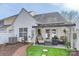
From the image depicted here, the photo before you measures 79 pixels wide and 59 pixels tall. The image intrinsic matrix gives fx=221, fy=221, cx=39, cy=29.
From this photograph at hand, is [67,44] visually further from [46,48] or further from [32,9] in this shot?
[32,9]

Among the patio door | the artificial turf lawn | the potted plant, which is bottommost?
the artificial turf lawn

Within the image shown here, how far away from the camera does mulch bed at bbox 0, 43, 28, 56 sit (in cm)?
145

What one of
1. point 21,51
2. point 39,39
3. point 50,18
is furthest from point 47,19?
point 21,51

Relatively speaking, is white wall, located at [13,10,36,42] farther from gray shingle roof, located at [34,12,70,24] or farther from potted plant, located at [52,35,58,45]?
potted plant, located at [52,35,58,45]

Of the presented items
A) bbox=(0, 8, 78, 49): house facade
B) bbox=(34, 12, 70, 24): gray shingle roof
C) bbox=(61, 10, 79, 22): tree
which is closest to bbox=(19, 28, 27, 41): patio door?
bbox=(0, 8, 78, 49): house facade

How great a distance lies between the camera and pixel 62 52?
1.46 m

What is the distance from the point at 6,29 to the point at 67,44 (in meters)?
0.42

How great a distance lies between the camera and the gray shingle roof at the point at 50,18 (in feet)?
4.78

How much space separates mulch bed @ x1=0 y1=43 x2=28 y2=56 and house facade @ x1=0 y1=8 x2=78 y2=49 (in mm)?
28

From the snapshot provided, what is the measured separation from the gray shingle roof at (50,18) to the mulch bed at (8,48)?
0.66 feet

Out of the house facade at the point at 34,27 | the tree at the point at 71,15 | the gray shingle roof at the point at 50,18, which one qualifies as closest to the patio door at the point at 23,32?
the house facade at the point at 34,27

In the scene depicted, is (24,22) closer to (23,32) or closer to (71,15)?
(23,32)

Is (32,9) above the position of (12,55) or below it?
above

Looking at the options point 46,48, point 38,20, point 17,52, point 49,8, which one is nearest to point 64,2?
point 49,8
